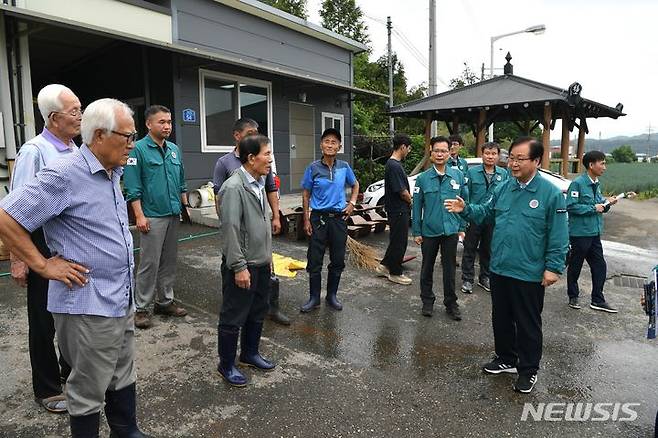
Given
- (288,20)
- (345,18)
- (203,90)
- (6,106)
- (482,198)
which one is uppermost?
(345,18)

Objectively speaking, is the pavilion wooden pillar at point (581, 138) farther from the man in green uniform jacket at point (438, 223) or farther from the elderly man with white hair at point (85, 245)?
the elderly man with white hair at point (85, 245)

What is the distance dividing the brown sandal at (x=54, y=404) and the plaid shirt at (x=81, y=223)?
1139mm

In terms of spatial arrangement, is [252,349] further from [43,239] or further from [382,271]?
[382,271]

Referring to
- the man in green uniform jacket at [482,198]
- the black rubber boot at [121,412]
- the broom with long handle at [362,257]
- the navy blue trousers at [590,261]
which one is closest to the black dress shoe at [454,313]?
the man in green uniform jacket at [482,198]

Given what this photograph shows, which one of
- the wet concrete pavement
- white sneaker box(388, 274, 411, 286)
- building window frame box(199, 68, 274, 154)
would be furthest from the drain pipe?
white sneaker box(388, 274, 411, 286)

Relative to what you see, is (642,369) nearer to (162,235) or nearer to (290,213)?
(162,235)

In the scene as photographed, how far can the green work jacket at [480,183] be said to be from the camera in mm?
5633

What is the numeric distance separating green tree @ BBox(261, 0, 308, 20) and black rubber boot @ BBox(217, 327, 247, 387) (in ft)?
96.0

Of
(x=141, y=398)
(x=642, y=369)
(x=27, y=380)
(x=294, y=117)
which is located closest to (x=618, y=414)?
(x=642, y=369)

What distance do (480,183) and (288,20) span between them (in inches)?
321

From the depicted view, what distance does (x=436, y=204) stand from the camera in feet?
15.2

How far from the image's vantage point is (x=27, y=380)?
319 cm

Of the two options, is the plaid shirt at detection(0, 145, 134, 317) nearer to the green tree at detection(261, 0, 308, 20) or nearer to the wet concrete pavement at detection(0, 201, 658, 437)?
the wet concrete pavement at detection(0, 201, 658, 437)

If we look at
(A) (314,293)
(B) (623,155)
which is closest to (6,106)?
(A) (314,293)
